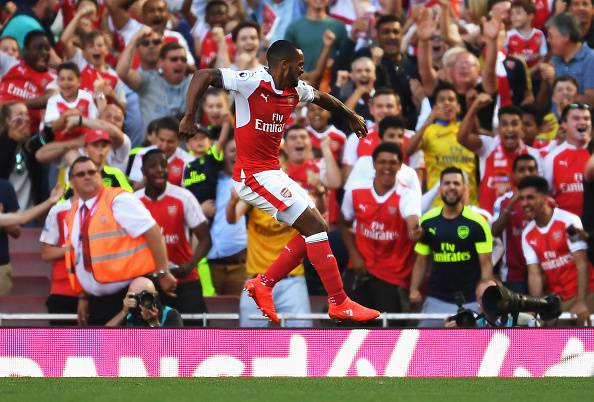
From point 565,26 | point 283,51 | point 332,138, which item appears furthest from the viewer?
point 565,26

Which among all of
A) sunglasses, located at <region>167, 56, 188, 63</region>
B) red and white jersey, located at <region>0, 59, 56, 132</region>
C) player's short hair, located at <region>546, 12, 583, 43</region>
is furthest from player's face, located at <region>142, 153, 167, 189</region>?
player's short hair, located at <region>546, 12, 583, 43</region>

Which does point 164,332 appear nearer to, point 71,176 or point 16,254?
point 71,176

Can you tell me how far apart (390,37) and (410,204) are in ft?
9.63

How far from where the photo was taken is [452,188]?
Result: 38.8 ft

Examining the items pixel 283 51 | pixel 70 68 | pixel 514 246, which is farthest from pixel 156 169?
pixel 283 51

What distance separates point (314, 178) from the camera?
12.3 meters

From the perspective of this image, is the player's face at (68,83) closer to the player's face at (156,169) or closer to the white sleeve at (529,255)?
the player's face at (156,169)

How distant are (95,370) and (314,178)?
345 centimetres

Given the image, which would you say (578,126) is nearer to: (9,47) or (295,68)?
(295,68)

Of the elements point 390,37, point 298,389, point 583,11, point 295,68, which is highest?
point 583,11

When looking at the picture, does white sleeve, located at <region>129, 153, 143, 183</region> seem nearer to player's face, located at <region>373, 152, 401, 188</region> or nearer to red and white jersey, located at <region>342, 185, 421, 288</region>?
red and white jersey, located at <region>342, 185, 421, 288</region>

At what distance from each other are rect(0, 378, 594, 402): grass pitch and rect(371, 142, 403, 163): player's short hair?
10.9ft

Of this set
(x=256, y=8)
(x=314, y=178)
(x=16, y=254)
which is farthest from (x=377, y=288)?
(x=256, y=8)

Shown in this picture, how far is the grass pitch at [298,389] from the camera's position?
8008 millimetres
